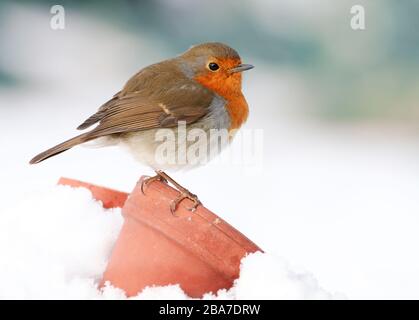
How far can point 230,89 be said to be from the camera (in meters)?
3.46

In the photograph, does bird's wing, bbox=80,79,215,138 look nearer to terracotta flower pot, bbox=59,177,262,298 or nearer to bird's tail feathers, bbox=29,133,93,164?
bird's tail feathers, bbox=29,133,93,164

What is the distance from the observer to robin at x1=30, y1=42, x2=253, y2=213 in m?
3.15

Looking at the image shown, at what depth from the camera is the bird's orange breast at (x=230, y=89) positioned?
135 inches

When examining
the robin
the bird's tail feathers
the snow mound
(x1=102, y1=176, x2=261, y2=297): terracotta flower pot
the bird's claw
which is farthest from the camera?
the robin

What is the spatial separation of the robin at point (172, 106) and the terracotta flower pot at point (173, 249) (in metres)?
0.36

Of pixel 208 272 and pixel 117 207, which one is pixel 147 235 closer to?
pixel 208 272

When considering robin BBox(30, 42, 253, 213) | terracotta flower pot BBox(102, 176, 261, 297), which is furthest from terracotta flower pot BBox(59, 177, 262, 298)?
robin BBox(30, 42, 253, 213)

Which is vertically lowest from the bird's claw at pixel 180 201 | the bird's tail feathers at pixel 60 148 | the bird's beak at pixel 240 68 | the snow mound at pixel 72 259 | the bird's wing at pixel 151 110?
the snow mound at pixel 72 259

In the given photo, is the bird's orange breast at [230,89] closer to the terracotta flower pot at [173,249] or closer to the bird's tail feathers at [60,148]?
the bird's tail feathers at [60,148]

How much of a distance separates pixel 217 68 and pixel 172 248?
49.4 inches

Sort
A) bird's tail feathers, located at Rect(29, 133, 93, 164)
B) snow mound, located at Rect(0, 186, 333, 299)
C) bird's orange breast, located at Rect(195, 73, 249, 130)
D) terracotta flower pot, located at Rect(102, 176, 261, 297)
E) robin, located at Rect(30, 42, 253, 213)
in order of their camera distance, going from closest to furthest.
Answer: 1. snow mound, located at Rect(0, 186, 333, 299)
2. terracotta flower pot, located at Rect(102, 176, 261, 297)
3. bird's tail feathers, located at Rect(29, 133, 93, 164)
4. robin, located at Rect(30, 42, 253, 213)
5. bird's orange breast, located at Rect(195, 73, 249, 130)

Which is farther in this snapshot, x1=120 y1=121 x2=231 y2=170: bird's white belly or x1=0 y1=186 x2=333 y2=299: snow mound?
x1=120 y1=121 x2=231 y2=170: bird's white belly

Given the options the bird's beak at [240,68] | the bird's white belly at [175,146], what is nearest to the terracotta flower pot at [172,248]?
the bird's white belly at [175,146]

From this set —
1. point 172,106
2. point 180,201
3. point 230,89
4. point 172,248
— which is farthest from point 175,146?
point 172,248
